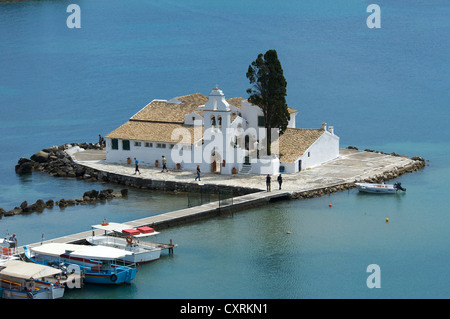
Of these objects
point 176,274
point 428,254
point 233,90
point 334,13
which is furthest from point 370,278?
point 334,13

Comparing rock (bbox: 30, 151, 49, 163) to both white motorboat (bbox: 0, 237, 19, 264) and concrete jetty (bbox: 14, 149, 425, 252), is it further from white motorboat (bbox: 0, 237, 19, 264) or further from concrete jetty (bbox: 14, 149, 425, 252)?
white motorboat (bbox: 0, 237, 19, 264)

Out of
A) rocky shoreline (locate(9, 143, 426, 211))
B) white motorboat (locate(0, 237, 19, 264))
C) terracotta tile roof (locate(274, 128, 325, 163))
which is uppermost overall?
terracotta tile roof (locate(274, 128, 325, 163))

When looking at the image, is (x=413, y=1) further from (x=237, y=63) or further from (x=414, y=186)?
(x=414, y=186)

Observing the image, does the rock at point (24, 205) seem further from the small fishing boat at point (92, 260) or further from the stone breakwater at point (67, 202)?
the small fishing boat at point (92, 260)

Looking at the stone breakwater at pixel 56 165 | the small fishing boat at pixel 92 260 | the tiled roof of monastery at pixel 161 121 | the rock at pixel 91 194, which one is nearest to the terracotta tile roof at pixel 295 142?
the tiled roof of monastery at pixel 161 121

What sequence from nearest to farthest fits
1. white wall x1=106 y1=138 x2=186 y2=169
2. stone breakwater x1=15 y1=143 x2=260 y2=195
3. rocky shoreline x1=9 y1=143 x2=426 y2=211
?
rocky shoreline x1=9 y1=143 x2=426 y2=211, stone breakwater x1=15 y1=143 x2=260 y2=195, white wall x1=106 y1=138 x2=186 y2=169

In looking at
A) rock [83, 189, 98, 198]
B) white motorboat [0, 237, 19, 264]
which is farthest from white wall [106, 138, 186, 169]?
white motorboat [0, 237, 19, 264]
